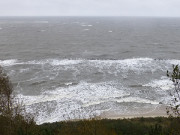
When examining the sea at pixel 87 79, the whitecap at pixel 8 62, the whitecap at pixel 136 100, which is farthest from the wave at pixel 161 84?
the whitecap at pixel 8 62

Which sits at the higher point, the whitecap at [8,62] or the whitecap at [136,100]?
the whitecap at [8,62]

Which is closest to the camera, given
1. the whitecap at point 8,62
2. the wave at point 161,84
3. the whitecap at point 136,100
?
the whitecap at point 136,100

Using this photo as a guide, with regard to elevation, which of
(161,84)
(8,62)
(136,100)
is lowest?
(136,100)

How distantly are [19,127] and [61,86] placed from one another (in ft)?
77.7

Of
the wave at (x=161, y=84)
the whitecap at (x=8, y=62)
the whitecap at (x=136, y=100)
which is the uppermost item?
the whitecap at (x=8, y=62)

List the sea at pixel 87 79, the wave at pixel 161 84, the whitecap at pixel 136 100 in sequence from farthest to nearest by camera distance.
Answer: the wave at pixel 161 84 → the whitecap at pixel 136 100 → the sea at pixel 87 79

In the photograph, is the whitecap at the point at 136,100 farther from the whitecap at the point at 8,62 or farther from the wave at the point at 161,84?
the whitecap at the point at 8,62

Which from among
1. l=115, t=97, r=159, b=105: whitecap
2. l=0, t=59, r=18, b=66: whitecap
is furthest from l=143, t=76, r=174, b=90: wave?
l=0, t=59, r=18, b=66: whitecap

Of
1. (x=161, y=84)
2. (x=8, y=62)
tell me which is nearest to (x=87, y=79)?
(x=161, y=84)

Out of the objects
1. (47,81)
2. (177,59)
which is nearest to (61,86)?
(47,81)

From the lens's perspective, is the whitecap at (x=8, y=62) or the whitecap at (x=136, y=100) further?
the whitecap at (x=8, y=62)

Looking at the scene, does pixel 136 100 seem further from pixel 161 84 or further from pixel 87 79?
pixel 87 79

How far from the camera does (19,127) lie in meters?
12.8

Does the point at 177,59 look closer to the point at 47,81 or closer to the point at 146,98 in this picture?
the point at 146,98
